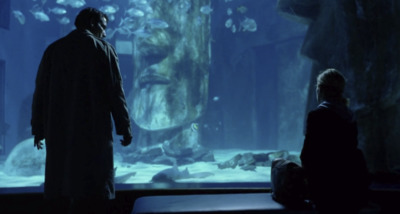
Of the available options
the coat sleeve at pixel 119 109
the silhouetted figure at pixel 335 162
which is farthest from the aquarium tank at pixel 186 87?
the silhouetted figure at pixel 335 162

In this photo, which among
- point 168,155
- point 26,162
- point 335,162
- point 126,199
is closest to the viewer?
point 335,162

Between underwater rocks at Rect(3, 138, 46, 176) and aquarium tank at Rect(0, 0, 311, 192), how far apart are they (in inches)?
1.3

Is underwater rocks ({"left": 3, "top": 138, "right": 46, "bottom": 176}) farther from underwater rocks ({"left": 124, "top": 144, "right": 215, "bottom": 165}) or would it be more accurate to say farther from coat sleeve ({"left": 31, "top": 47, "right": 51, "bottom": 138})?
coat sleeve ({"left": 31, "top": 47, "right": 51, "bottom": 138})

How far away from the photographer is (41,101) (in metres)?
2.67

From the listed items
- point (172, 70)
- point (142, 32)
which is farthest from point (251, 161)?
point (142, 32)

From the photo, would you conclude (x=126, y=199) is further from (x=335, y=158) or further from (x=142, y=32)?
(x=142, y=32)

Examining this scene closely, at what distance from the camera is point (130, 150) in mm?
18891

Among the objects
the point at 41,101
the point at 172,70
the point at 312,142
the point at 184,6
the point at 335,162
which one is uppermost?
the point at 184,6

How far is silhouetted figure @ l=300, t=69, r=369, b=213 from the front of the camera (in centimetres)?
218

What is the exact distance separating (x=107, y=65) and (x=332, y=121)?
1718mm

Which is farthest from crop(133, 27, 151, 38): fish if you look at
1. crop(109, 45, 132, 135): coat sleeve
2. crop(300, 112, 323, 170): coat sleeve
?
crop(300, 112, 323, 170): coat sleeve

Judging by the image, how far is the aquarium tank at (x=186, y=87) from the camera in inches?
470

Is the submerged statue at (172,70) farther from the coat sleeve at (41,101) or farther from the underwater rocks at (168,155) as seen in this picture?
the coat sleeve at (41,101)

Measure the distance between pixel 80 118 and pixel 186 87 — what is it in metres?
13.2
